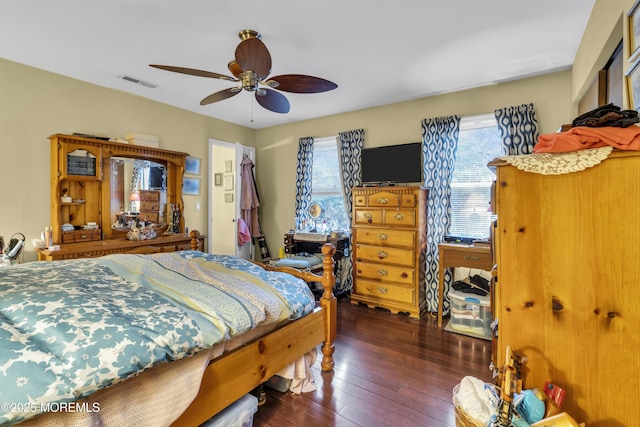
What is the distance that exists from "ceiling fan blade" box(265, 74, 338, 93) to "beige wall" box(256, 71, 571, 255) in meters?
1.88

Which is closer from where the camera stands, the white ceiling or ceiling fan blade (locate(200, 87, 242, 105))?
the white ceiling

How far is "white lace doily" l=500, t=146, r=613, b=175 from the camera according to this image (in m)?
1.02

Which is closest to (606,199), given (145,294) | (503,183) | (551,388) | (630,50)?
(503,183)

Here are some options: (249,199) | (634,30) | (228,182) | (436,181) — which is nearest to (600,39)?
(634,30)

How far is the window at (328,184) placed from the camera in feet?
14.4

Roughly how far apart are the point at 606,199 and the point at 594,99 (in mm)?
1780

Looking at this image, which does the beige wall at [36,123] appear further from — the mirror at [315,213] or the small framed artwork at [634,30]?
the small framed artwork at [634,30]

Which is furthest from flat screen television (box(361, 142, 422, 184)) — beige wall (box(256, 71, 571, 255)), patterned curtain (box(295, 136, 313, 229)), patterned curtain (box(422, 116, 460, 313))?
patterned curtain (box(295, 136, 313, 229))

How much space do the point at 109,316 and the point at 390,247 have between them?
2.82m

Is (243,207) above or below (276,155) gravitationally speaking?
below

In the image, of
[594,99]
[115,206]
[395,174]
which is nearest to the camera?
[594,99]

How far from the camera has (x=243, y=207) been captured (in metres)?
4.65

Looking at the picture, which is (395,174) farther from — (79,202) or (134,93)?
(79,202)

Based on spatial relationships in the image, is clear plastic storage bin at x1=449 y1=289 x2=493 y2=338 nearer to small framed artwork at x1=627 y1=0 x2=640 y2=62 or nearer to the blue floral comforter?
the blue floral comforter
